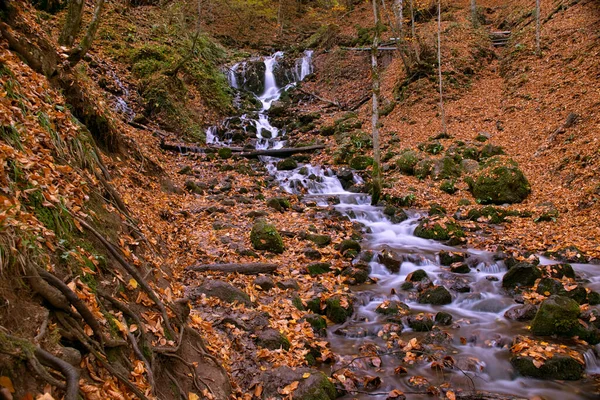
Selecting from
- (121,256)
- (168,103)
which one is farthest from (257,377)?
(168,103)

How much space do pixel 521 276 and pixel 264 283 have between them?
5.48 meters

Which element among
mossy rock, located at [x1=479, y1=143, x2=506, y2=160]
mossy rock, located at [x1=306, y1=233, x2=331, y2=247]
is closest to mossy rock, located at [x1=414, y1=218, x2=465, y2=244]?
mossy rock, located at [x1=306, y1=233, x2=331, y2=247]

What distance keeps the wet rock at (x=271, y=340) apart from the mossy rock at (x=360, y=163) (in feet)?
39.6

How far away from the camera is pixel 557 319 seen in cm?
622

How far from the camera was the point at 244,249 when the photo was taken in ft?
29.3

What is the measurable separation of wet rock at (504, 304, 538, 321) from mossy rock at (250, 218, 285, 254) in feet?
16.7

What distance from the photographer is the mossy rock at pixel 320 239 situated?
10172 mm

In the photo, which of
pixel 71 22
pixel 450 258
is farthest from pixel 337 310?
pixel 71 22

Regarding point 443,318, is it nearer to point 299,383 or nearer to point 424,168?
point 299,383

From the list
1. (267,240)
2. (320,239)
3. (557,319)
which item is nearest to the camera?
(557,319)

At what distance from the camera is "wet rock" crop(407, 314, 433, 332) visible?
6.77 metres

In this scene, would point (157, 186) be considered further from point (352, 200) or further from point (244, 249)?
point (352, 200)

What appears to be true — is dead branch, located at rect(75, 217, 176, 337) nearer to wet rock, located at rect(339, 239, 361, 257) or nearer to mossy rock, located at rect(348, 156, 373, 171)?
wet rock, located at rect(339, 239, 361, 257)

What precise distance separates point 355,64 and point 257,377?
25.3 meters
